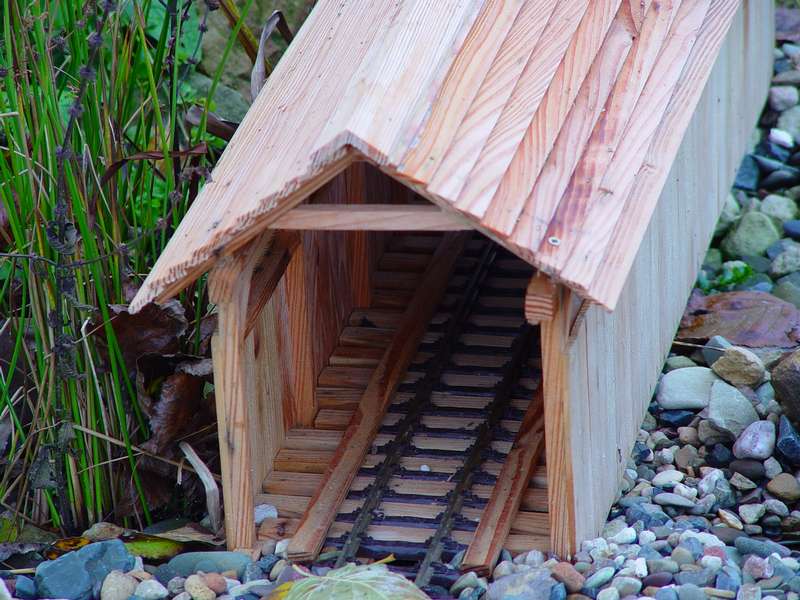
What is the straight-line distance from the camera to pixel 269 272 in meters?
4.74

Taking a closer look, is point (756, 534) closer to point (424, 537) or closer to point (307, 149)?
point (424, 537)

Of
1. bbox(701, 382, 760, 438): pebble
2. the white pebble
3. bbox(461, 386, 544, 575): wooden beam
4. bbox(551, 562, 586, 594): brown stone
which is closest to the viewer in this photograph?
bbox(551, 562, 586, 594): brown stone

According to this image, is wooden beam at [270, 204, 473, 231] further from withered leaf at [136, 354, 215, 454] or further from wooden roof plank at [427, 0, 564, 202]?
withered leaf at [136, 354, 215, 454]

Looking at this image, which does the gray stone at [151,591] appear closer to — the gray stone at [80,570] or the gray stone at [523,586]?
the gray stone at [80,570]

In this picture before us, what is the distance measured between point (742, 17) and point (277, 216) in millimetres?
4194

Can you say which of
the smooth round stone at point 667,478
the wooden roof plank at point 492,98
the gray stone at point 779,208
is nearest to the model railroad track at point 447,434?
the smooth round stone at point 667,478

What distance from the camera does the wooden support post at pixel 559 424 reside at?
13.8ft

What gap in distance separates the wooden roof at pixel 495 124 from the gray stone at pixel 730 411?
64.7 inches

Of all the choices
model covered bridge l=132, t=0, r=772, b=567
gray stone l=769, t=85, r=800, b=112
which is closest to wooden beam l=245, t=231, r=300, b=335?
model covered bridge l=132, t=0, r=772, b=567

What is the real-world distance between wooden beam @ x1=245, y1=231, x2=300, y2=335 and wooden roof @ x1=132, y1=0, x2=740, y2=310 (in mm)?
376

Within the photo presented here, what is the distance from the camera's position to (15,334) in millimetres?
5125

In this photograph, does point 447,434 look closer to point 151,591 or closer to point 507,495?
point 507,495

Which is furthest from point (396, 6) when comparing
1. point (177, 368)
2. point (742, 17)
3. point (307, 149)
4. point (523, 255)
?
point (742, 17)

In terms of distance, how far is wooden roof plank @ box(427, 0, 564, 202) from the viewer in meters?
3.91
